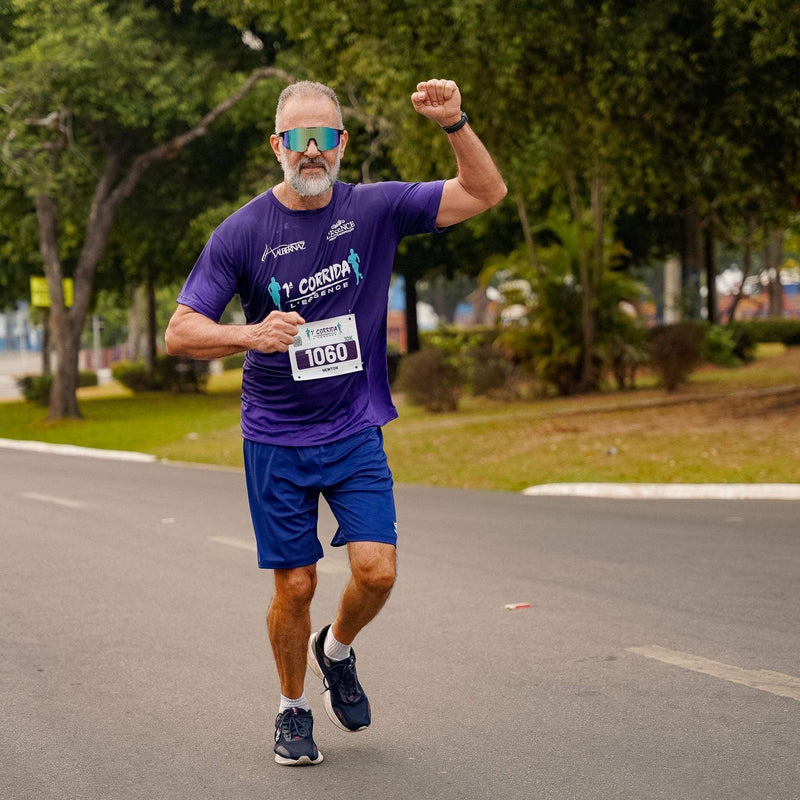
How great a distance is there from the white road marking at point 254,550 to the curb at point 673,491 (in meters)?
4.47

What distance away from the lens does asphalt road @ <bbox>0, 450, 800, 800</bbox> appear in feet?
15.6

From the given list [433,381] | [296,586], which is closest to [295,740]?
[296,586]

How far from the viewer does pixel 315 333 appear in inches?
187

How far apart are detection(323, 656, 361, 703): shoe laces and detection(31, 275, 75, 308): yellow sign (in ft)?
96.0

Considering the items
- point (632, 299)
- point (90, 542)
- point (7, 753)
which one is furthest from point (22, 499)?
point (632, 299)

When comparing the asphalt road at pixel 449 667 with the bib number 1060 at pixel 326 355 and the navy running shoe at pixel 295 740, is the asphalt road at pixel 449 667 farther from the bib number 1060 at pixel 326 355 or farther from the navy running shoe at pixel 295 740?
the bib number 1060 at pixel 326 355

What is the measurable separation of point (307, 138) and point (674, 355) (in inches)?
874

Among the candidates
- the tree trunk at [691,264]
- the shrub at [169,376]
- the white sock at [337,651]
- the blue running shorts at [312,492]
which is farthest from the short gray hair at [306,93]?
the shrub at [169,376]

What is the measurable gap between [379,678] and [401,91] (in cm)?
1459

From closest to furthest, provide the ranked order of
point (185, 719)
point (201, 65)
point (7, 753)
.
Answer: point (7, 753) → point (185, 719) → point (201, 65)

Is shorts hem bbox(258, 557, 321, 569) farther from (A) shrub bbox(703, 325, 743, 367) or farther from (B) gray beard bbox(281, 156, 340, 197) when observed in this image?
(A) shrub bbox(703, 325, 743, 367)

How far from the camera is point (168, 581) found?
360 inches

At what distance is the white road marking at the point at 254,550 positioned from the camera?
938cm

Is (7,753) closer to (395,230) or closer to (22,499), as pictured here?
(395,230)
